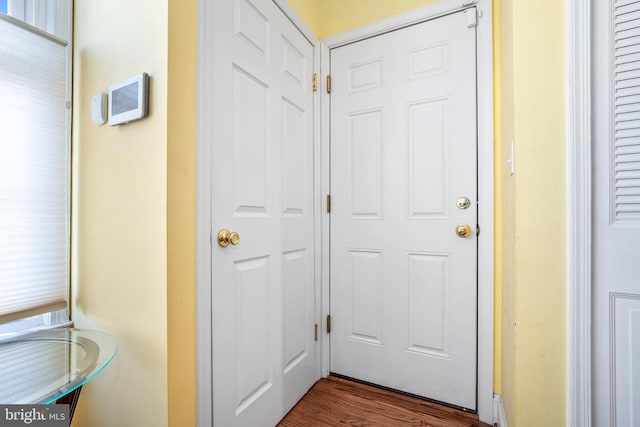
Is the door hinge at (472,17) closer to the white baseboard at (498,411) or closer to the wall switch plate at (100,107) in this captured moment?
the wall switch plate at (100,107)

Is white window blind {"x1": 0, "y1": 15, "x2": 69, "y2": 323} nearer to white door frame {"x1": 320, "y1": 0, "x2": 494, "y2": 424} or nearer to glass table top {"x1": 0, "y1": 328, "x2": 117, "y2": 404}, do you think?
glass table top {"x1": 0, "y1": 328, "x2": 117, "y2": 404}

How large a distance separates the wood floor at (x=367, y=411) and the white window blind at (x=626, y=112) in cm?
116

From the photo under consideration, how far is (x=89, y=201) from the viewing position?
3.51 feet

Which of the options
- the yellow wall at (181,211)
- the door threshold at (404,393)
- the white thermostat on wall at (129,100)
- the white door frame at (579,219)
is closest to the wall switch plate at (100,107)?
the white thermostat on wall at (129,100)

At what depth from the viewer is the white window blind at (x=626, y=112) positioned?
2.75ft

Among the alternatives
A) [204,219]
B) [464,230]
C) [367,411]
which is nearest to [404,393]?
[367,411]

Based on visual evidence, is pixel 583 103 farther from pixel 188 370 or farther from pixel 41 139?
pixel 41 139

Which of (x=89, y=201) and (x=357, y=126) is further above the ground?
(x=357, y=126)

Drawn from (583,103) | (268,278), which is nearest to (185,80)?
(268,278)

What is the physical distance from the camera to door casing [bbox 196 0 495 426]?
0.97 m

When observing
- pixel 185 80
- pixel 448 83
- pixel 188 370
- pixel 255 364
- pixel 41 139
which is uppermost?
pixel 448 83

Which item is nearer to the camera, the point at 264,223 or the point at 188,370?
the point at 188,370

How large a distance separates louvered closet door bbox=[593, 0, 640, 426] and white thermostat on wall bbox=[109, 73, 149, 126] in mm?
1384

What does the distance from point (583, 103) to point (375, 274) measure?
3.84ft
